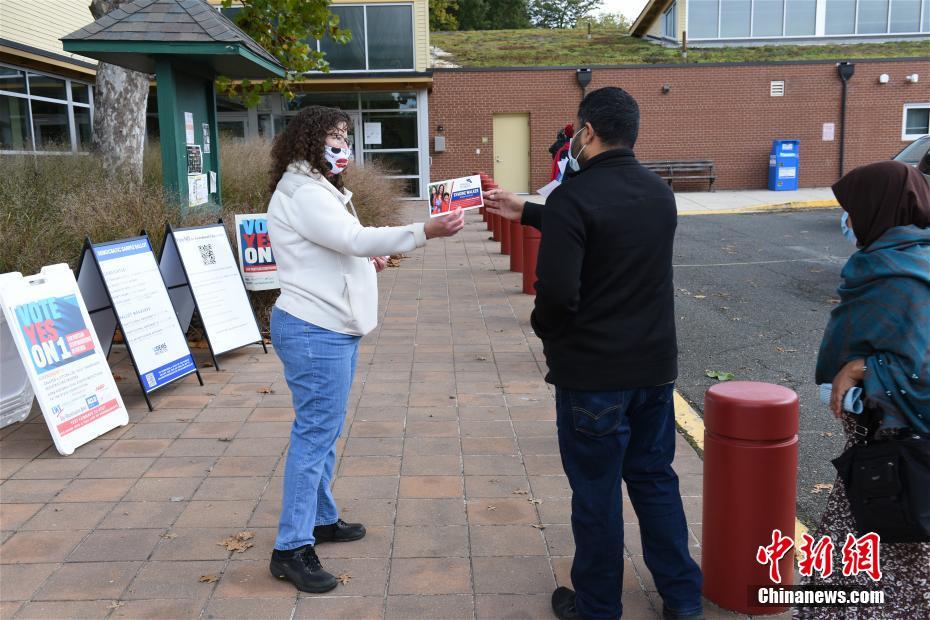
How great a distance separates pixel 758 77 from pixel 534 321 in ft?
90.2

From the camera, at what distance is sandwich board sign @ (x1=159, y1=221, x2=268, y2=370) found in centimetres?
726

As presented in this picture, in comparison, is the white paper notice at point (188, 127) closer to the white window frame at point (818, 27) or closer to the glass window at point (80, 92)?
the glass window at point (80, 92)

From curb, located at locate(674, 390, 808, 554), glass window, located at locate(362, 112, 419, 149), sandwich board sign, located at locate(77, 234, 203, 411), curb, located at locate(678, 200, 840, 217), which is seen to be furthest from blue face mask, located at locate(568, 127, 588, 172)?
glass window, located at locate(362, 112, 419, 149)

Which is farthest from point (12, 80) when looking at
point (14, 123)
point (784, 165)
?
point (784, 165)

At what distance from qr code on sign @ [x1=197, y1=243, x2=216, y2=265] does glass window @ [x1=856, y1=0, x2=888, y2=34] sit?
31881 mm

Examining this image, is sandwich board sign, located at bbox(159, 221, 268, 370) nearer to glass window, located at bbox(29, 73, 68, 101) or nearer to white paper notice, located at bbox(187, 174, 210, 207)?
white paper notice, located at bbox(187, 174, 210, 207)

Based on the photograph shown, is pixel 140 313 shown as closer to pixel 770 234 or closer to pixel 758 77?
pixel 770 234

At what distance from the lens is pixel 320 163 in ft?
11.9

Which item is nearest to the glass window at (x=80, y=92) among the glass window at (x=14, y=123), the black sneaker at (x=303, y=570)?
the glass window at (x=14, y=123)

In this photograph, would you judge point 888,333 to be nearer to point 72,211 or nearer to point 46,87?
point 72,211

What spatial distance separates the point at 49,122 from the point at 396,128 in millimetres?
10542

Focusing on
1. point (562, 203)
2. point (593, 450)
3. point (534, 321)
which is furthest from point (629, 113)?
point (593, 450)

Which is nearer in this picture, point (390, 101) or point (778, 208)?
point (778, 208)

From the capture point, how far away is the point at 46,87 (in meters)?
19.7
